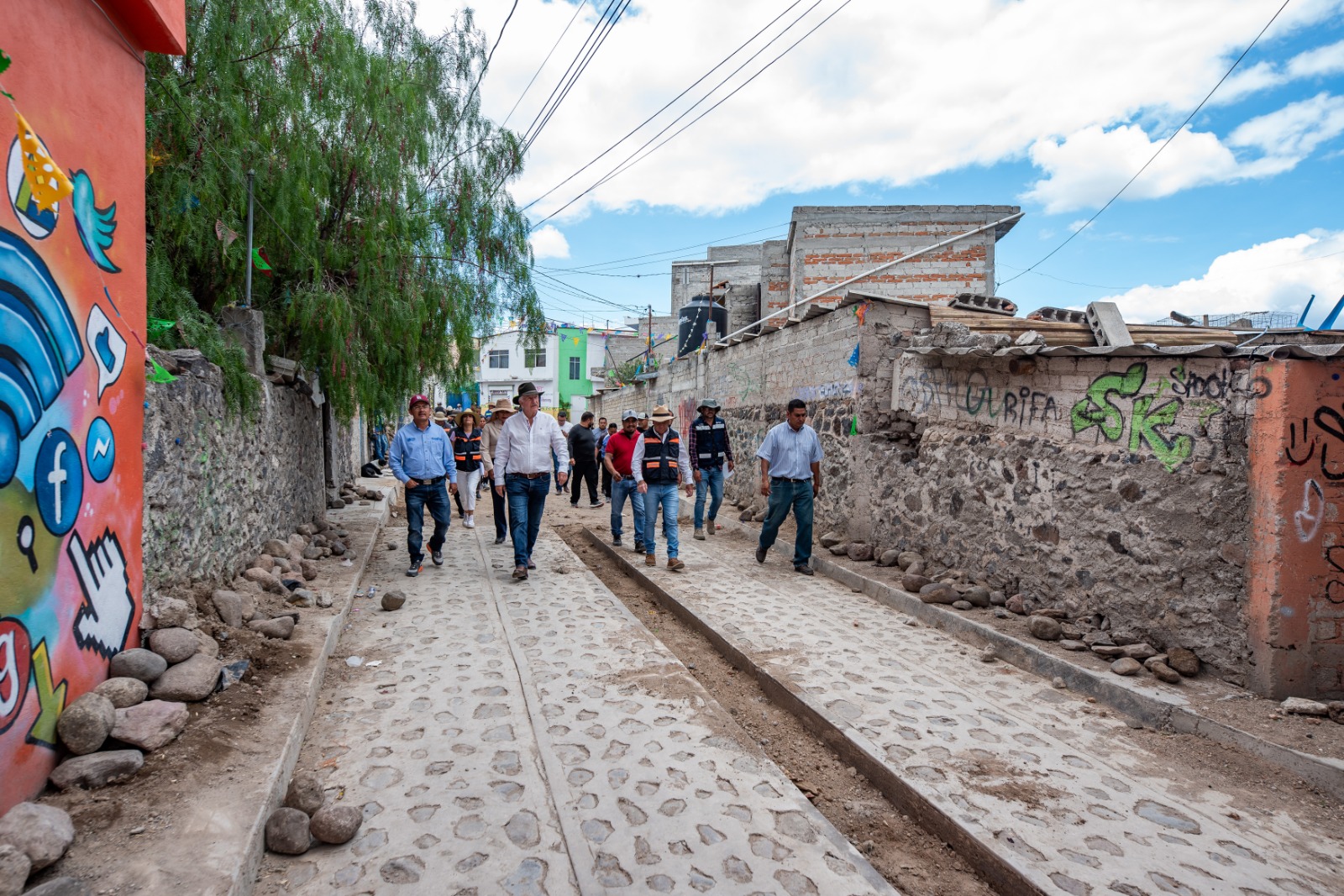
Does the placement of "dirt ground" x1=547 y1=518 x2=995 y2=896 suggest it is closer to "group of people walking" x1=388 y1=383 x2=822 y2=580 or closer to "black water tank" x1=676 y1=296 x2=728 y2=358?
"group of people walking" x1=388 y1=383 x2=822 y2=580

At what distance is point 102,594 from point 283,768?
4.01 ft

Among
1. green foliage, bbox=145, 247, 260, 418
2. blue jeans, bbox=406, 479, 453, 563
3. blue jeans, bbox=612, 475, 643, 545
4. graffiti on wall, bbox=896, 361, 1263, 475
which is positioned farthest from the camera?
blue jeans, bbox=612, 475, 643, 545

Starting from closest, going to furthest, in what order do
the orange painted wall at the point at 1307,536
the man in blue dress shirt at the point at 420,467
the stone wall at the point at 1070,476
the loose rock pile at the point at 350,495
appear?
the orange painted wall at the point at 1307,536 < the stone wall at the point at 1070,476 < the man in blue dress shirt at the point at 420,467 < the loose rock pile at the point at 350,495

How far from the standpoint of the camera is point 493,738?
3.78m

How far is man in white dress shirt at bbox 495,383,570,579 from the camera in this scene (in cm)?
739

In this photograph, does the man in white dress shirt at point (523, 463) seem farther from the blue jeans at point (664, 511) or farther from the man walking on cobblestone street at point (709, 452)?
the man walking on cobblestone street at point (709, 452)

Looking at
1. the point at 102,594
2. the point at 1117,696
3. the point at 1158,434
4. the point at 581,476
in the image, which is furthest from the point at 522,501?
the point at 581,476

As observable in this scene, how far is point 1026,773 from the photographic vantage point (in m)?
3.47

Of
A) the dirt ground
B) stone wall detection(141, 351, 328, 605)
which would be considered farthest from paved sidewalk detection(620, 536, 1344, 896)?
stone wall detection(141, 351, 328, 605)

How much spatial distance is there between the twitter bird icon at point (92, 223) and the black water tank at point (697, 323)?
691 inches

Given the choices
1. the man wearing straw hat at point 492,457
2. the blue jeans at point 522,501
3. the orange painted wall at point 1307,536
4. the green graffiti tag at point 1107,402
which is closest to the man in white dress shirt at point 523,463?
the blue jeans at point 522,501

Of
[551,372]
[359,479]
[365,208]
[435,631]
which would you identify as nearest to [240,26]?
[365,208]

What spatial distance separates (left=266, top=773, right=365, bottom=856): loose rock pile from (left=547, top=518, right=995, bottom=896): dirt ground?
1902 millimetres

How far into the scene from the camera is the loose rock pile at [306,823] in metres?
2.78
